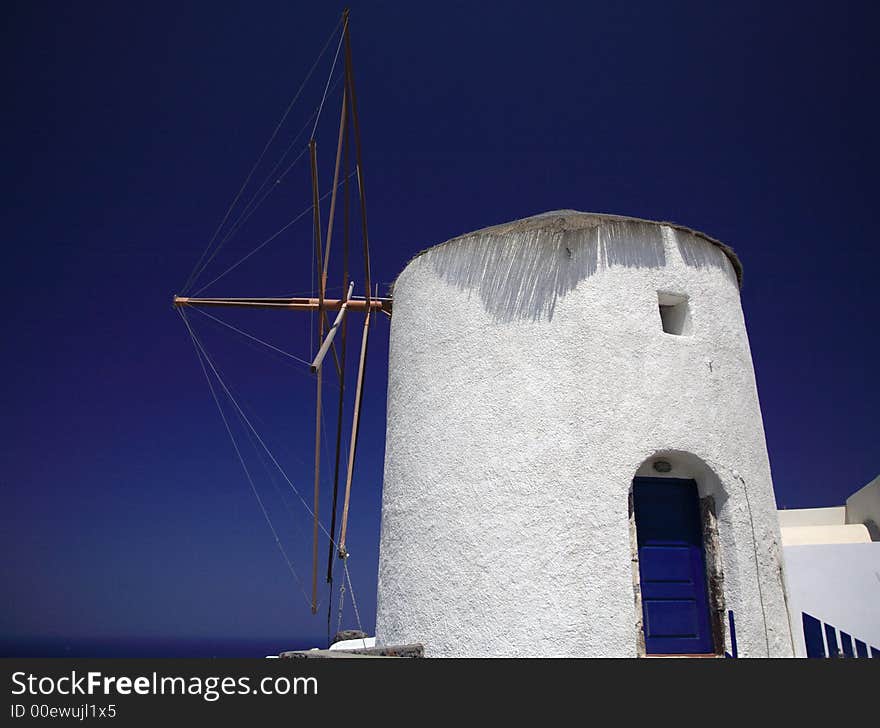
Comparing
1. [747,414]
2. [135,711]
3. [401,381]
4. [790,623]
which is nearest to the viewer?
[135,711]

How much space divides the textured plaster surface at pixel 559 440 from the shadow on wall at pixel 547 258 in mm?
16

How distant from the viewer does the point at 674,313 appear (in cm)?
796

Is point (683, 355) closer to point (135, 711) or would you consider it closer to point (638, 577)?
point (638, 577)

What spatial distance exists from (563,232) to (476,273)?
1.03 m

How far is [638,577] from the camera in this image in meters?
6.73

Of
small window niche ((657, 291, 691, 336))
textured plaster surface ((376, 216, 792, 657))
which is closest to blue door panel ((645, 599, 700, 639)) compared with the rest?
textured plaster surface ((376, 216, 792, 657))

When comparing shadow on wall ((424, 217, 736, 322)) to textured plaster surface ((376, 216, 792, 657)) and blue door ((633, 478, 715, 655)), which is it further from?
blue door ((633, 478, 715, 655))

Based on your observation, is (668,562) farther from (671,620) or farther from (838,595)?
(838,595)

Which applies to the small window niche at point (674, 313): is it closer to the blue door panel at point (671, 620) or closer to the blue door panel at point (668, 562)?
the blue door panel at point (668, 562)

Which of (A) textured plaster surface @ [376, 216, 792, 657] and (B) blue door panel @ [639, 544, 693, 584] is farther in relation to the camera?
(B) blue door panel @ [639, 544, 693, 584]

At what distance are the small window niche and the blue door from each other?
5.37ft

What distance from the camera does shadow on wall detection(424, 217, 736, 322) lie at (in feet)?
24.6

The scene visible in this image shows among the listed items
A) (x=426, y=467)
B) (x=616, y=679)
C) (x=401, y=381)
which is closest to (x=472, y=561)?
(x=426, y=467)

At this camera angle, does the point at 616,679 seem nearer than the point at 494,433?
Yes
